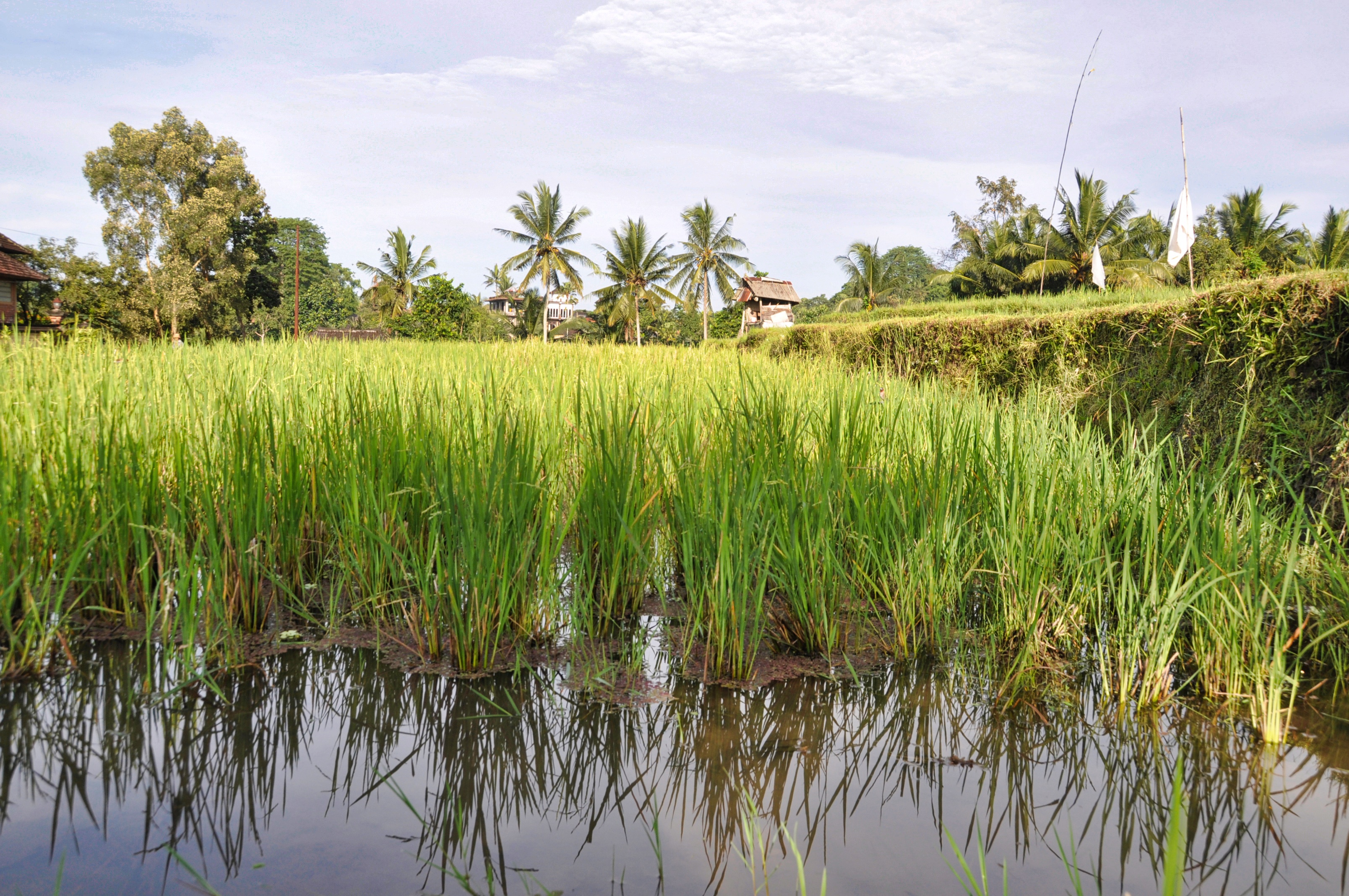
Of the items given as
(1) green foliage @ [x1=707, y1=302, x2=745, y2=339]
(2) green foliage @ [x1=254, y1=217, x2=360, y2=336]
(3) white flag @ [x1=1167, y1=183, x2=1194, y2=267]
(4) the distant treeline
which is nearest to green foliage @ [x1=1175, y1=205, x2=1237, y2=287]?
(4) the distant treeline

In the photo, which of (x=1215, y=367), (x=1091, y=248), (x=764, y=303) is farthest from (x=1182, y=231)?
(x=764, y=303)

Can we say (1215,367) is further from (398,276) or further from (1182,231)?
(398,276)

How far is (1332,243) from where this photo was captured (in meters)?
31.5

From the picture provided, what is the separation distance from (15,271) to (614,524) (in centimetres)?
2902

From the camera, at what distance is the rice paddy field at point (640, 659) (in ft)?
5.08

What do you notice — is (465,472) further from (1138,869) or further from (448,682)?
(1138,869)

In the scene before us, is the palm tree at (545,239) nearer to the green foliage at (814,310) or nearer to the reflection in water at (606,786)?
the green foliage at (814,310)

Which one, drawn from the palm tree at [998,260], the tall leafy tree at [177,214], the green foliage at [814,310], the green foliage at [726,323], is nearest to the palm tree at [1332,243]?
the palm tree at [998,260]

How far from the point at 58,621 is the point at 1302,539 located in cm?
509

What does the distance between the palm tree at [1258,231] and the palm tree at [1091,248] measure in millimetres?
7559

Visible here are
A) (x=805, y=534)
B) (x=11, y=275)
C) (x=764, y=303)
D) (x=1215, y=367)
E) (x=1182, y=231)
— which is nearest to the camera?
(x=805, y=534)

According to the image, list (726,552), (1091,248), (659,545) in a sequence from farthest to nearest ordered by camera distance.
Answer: (1091,248)
(659,545)
(726,552)

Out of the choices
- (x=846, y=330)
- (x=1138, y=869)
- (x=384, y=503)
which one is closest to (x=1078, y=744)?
(x=1138, y=869)

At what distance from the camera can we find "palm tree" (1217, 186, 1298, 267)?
32594 mm
